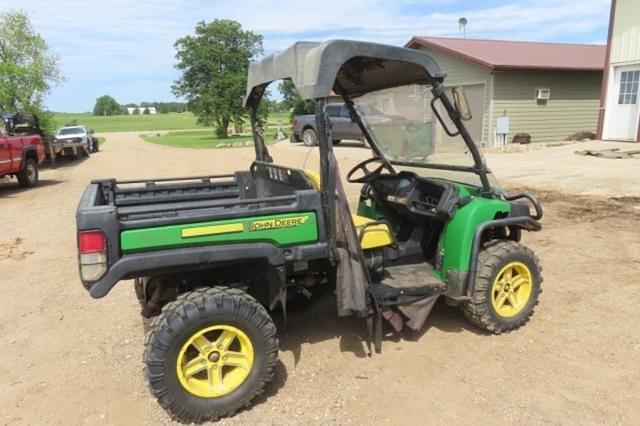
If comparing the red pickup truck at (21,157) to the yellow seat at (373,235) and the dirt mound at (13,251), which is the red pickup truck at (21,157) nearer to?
the dirt mound at (13,251)

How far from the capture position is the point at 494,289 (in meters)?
3.89

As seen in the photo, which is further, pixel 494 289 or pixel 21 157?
pixel 21 157

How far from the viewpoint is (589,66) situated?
19.1 meters

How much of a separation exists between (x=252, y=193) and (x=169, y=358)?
1887mm

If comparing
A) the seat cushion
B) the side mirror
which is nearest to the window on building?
the side mirror

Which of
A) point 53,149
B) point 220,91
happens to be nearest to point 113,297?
point 53,149

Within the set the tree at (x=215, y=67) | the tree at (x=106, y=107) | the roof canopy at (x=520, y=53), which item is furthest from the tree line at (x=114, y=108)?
the roof canopy at (x=520, y=53)

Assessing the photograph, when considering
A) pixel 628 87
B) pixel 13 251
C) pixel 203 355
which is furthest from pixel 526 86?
pixel 203 355

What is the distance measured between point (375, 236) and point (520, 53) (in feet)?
61.3

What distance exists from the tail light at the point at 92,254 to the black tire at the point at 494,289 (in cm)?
250

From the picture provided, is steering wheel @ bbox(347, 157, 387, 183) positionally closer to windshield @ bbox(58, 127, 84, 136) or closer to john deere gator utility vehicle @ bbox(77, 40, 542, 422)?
john deere gator utility vehicle @ bbox(77, 40, 542, 422)

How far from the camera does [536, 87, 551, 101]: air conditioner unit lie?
1894cm

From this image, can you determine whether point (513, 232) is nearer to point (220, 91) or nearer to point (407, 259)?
point (407, 259)

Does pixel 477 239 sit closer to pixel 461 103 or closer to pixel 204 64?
pixel 461 103
